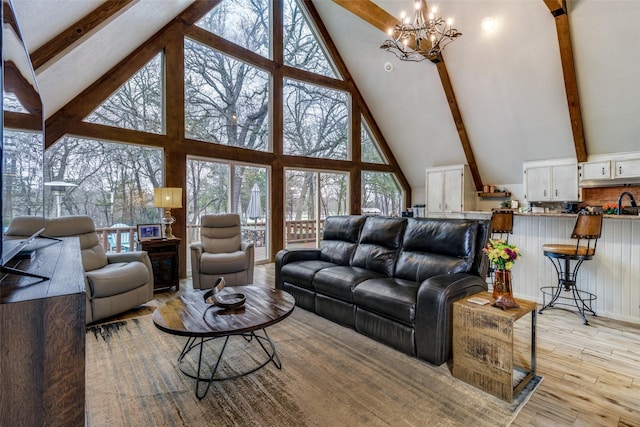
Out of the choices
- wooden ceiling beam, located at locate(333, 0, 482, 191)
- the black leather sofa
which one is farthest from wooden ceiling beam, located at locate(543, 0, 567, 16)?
the black leather sofa

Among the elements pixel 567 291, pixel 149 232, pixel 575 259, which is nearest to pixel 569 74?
pixel 575 259

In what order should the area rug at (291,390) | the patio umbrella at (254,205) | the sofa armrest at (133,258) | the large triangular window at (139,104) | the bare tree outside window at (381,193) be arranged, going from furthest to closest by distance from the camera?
the bare tree outside window at (381,193), the patio umbrella at (254,205), the large triangular window at (139,104), the sofa armrest at (133,258), the area rug at (291,390)

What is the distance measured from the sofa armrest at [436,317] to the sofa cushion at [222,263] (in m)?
2.58

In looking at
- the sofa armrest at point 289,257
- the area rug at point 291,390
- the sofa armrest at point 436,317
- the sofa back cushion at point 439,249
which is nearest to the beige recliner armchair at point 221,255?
the sofa armrest at point 289,257

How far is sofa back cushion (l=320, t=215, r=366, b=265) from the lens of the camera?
3719mm

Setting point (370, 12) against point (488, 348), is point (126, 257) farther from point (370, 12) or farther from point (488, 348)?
point (370, 12)

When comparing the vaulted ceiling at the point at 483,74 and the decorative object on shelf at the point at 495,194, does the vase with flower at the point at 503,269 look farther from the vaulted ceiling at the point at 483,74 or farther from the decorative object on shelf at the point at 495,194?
the decorative object on shelf at the point at 495,194

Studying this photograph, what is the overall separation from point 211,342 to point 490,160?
655 cm

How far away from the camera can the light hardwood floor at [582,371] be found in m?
1.80

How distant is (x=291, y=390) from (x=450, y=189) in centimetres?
632

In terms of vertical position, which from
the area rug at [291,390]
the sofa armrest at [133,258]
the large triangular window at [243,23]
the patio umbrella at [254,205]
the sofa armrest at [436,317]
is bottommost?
the area rug at [291,390]

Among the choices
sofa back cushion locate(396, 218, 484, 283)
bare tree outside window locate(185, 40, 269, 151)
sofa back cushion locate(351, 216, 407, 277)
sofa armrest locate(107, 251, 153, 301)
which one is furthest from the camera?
bare tree outside window locate(185, 40, 269, 151)

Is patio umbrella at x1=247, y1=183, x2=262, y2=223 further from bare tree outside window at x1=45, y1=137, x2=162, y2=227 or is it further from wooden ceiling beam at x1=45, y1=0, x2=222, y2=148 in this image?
wooden ceiling beam at x1=45, y1=0, x2=222, y2=148

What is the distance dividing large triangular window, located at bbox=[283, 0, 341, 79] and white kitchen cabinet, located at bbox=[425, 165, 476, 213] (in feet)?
11.4
